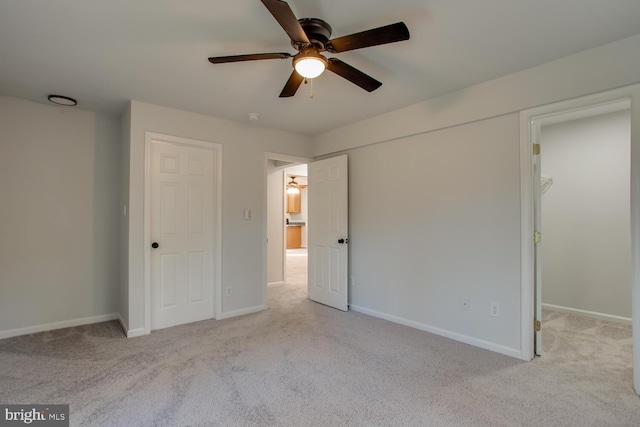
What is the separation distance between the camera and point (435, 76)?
266 cm

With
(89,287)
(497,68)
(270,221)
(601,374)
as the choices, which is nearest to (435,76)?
(497,68)

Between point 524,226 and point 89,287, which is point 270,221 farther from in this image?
point 524,226

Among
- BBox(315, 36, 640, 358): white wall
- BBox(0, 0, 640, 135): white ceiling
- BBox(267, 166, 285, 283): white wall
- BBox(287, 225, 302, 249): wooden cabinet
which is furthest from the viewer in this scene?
BBox(287, 225, 302, 249): wooden cabinet

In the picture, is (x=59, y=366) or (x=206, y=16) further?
(x=59, y=366)

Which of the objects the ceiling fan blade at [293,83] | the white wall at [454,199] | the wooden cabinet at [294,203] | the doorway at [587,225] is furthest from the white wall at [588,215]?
the wooden cabinet at [294,203]

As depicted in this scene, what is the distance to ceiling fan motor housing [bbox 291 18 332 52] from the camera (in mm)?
1836

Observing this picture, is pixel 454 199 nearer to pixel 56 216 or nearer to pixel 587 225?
pixel 587 225

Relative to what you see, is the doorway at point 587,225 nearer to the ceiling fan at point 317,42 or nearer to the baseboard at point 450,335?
the baseboard at point 450,335

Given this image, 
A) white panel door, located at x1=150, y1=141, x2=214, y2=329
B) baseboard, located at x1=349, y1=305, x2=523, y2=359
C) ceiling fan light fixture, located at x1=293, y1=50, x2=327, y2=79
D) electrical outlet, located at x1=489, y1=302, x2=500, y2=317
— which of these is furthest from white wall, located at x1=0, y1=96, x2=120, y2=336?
electrical outlet, located at x1=489, y1=302, x2=500, y2=317

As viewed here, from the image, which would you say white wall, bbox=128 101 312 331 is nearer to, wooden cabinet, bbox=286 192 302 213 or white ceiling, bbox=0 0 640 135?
white ceiling, bbox=0 0 640 135

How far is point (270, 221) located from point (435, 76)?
12.1ft

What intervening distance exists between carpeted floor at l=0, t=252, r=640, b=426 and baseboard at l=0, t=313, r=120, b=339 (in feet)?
0.47

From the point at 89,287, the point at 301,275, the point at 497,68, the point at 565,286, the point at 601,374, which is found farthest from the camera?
the point at 301,275

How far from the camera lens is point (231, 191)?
382 cm
